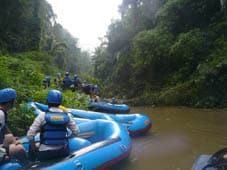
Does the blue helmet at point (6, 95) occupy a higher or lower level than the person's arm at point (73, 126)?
higher

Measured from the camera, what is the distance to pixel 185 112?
42.4ft

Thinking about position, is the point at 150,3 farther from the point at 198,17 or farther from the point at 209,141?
the point at 209,141

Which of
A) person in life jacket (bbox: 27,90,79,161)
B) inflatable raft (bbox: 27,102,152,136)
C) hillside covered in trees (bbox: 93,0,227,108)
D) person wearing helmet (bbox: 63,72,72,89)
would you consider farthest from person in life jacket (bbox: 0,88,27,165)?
hillside covered in trees (bbox: 93,0,227,108)

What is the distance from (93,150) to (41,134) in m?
0.93

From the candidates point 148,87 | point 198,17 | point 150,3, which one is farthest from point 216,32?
point 150,3

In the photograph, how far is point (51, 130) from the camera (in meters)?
4.06

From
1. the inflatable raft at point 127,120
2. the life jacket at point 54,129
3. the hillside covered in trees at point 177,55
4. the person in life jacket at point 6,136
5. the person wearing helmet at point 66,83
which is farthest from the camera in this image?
the hillside covered in trees at point 177,55

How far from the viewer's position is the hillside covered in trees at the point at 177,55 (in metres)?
14.4

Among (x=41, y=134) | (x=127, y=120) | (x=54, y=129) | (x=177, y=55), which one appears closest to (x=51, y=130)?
(x=54, y=129)

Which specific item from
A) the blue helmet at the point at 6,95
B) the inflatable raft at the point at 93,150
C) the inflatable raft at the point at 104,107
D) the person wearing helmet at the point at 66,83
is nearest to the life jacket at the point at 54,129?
the inflatable raft at the point at 93,150

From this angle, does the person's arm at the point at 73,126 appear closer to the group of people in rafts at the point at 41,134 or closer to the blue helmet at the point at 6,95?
the group of people in rafts at the point at 41,134

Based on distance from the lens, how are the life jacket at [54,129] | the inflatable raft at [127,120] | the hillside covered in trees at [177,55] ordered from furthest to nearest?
1. the hillside covered in trees at [177,55]
2. the inflatable raft at [127,120]
3. the life jacket at [54,129]

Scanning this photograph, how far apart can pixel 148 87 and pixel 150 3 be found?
24.0ft

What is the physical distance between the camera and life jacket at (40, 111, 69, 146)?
398 cm
